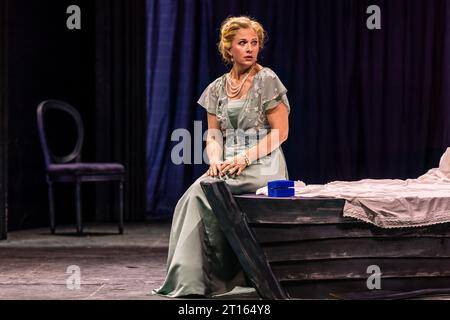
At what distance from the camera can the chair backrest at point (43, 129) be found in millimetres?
6879

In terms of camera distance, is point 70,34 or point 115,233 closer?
point 115,233

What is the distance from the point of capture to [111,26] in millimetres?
8094

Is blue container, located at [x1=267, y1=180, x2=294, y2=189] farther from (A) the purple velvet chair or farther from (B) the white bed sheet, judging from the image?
(A) the purple velvet chair

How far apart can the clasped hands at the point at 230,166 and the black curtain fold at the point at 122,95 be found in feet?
13.1

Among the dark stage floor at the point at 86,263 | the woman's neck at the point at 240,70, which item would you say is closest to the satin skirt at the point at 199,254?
the dark stage floor at the point at 86,263

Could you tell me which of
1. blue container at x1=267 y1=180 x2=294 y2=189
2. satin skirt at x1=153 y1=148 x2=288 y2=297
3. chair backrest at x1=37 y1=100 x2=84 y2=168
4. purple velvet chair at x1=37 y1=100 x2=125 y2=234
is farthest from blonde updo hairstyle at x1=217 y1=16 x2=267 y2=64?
chair backrest at x1=37 y1=100 x2=84 y2=168

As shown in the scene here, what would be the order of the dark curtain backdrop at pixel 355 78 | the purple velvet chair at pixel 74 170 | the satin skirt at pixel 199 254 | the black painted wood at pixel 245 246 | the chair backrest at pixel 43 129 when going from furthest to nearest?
the dark curtain backdrop at pixel 355 78 < the chair backrest at pixel 43 129 < the purple velvet chair at pixel 74 170 < the satin skirt at pixel 199 254 < the black painted wood at pixel 245 246

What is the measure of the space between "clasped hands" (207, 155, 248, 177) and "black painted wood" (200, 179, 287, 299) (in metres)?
0.35

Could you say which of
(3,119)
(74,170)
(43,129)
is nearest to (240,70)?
(74,170)

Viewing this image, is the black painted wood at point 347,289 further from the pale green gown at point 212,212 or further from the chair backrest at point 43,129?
the chair backrest at point 43,129

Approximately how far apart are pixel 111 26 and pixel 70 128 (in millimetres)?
948
